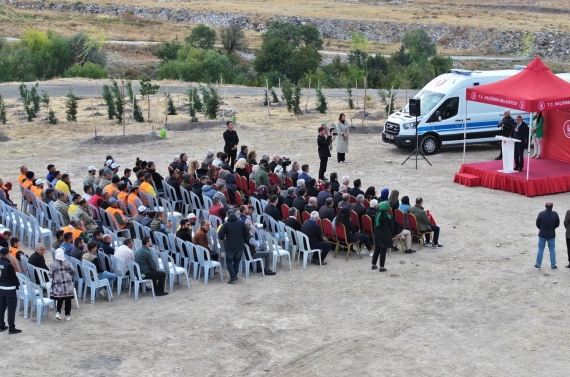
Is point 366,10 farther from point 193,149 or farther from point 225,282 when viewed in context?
point 225,282

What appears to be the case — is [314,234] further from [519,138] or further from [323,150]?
[519,138]

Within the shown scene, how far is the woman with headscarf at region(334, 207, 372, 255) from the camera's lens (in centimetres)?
1547

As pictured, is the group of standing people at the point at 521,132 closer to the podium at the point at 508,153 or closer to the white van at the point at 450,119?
the podium at the point at 508,153

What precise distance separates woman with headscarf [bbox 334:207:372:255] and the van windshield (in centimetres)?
990

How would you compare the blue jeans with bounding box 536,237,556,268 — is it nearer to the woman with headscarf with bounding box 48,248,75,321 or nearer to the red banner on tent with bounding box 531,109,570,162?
the woman with headscarf with bounding box 48,248,75,321

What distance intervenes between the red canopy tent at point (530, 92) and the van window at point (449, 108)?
2907 mm

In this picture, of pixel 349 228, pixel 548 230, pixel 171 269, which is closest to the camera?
pixel 171 269

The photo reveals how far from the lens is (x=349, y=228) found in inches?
612

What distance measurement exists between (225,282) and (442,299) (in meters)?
3.56

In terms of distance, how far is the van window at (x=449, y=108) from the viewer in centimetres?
2464

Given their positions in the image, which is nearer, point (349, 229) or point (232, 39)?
point (349, 229)

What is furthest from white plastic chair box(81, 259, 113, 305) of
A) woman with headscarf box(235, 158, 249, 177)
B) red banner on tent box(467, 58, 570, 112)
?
red banner on tent box(467, 58, 570, 112)

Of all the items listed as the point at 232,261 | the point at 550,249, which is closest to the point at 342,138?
the point at 550,249

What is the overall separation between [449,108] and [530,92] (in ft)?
14.9
